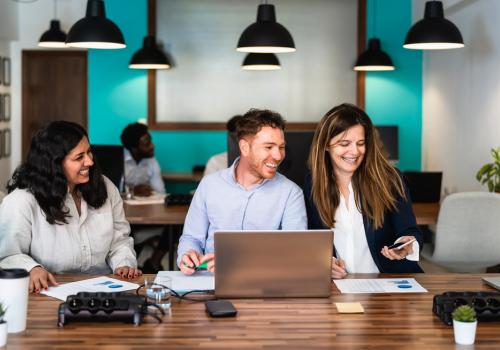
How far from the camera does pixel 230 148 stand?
13.7 ft

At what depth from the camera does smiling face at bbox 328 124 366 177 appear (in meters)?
3.29

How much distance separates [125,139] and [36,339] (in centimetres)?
441

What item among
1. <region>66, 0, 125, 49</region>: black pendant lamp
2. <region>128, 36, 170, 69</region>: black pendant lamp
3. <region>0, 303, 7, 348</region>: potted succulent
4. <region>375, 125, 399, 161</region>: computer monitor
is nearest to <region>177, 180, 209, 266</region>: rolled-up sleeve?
<region>0, 303, 7, 348</region>: potted succulent

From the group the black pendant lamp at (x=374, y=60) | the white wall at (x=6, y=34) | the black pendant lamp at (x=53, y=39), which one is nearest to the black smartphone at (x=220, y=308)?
the black pendant lamp at (x=374, y=60)

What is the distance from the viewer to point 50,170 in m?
3.14

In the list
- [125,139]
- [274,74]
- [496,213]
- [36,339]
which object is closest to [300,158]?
[496,213]

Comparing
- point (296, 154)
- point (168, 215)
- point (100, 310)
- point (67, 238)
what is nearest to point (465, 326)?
point (100, 310)

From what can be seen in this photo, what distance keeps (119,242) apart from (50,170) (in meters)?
0.47

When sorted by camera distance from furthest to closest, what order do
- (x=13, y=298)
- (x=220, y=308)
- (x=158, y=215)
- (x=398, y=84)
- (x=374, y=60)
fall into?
(x=398, y=84) < (x=374, y=60) < (x=158, y=215) < (x=220, y=308) < (x=13, y=298)

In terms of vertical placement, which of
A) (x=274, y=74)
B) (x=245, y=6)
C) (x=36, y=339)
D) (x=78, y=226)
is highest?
(x=245, y=6)

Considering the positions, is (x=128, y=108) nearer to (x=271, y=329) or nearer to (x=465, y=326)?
(x=271, y=329)

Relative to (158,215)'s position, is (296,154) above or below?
above

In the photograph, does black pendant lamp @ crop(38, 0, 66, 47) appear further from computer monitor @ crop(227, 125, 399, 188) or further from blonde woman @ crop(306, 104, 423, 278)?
blonde woman @ crop(306, 104, 423, 278)

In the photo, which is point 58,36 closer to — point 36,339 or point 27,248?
point 27,248
